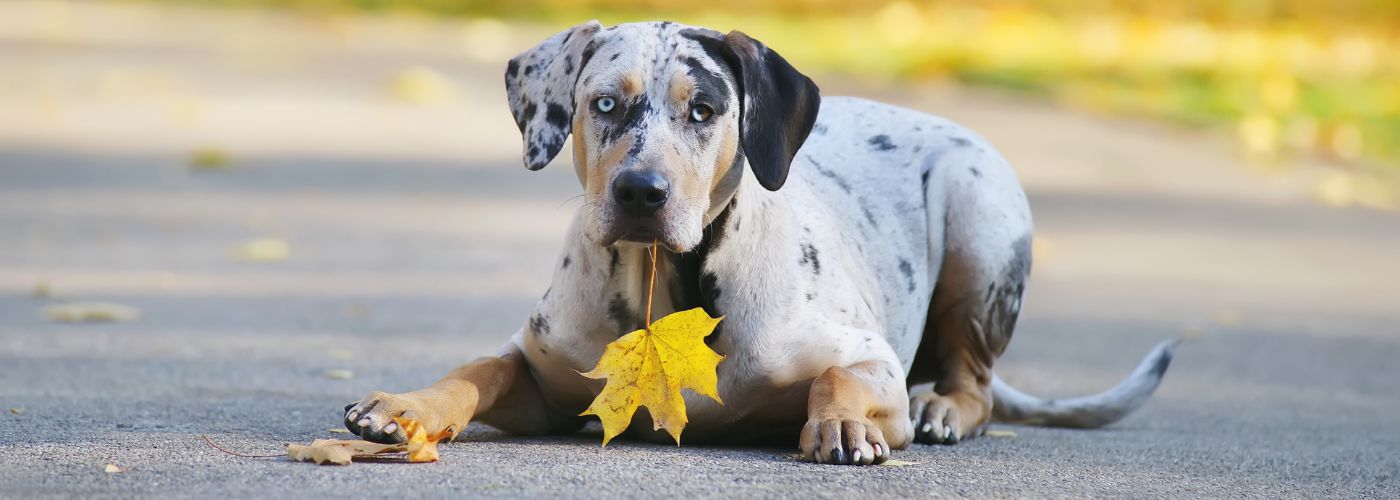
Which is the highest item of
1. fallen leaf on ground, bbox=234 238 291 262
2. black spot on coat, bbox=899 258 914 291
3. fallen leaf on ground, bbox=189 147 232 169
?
black spot on coat, bbox=899 258 914 291

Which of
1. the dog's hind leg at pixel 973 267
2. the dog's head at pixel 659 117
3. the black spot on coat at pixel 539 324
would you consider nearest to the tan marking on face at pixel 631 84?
the dog's head at pixel 659 117

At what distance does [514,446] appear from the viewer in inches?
197

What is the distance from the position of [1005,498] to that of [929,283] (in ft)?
5.92

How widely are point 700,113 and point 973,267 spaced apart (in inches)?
65.1

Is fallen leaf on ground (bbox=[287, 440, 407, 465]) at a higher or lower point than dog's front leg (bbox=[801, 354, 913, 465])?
lower

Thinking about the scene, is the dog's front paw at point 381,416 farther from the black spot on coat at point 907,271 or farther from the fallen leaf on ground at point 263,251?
the fallen leaf on ground at point 263,251

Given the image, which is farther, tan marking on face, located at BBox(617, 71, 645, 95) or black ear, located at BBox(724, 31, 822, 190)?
black ear, located at BBox(724, 31, 822, 190)

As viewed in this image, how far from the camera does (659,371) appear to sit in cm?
489

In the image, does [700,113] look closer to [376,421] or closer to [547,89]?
[547,89]

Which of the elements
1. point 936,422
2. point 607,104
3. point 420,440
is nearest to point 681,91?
point 607,104

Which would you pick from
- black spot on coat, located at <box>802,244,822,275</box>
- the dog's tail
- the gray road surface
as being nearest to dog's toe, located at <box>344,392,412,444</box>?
the gray road surface

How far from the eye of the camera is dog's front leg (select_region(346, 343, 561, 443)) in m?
4.68

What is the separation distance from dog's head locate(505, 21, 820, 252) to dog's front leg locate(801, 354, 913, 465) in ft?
1.75

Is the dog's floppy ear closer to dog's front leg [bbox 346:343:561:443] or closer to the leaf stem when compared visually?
the leaf stem
